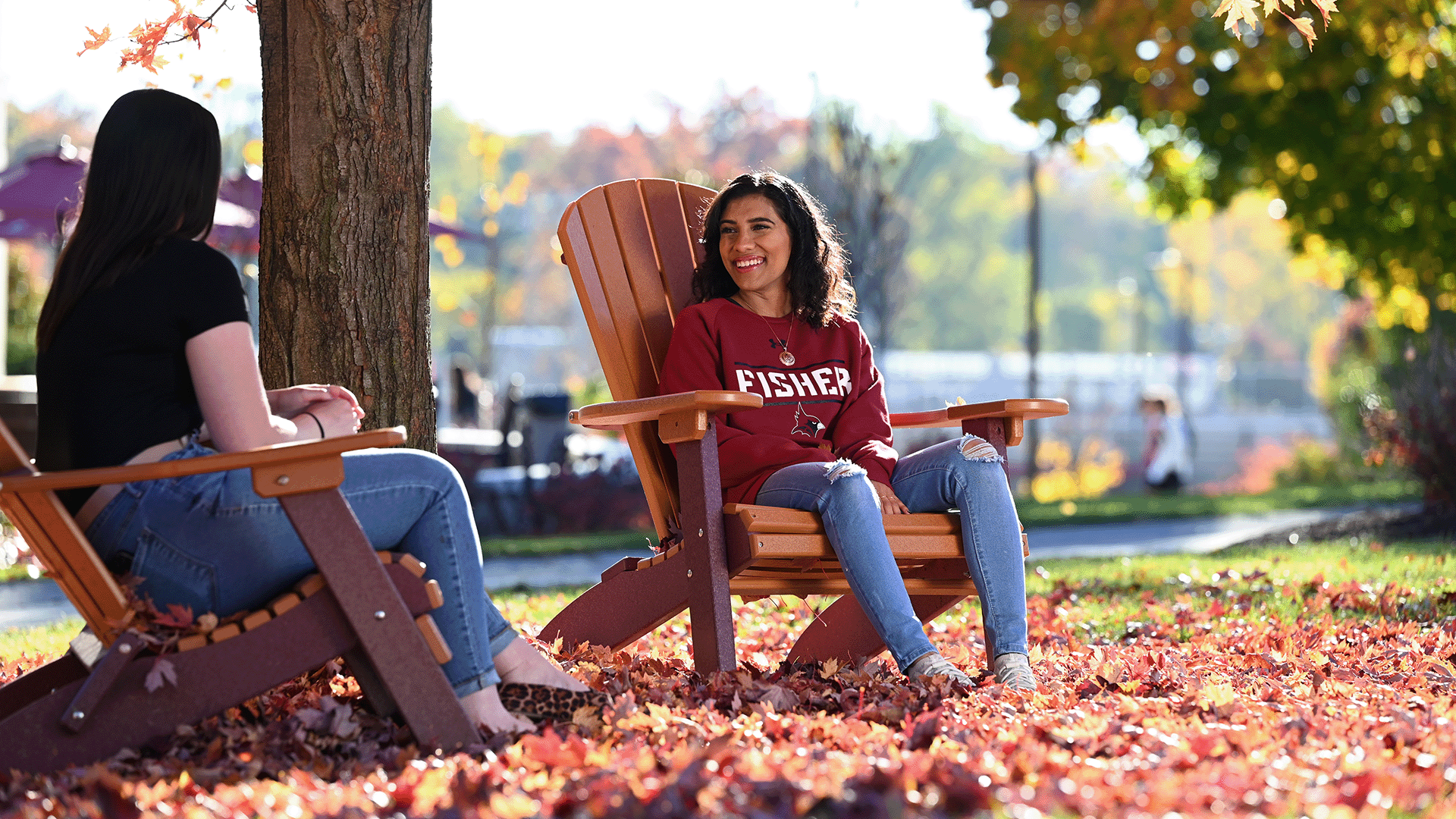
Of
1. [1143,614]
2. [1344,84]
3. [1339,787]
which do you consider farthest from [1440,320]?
[1339,787]

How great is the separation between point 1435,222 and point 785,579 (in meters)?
9.84

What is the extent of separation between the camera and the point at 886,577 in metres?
3.06

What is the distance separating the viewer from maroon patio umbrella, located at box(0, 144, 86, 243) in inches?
312

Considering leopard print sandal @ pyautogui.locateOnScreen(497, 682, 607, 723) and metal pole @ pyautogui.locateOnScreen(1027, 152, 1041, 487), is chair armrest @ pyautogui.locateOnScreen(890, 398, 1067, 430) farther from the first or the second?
metal pole @ pyautogui.locateOnScreen(1027, 152, 1041, 487)

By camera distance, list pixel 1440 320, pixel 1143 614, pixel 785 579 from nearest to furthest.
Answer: pixel 785 579
pixel 1143 614
pixel 1440 320

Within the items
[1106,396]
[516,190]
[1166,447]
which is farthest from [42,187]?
[1106,396]

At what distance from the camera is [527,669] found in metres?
2.67

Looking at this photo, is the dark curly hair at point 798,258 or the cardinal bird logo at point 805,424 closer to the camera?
the cardinal bird logo at point 805,424

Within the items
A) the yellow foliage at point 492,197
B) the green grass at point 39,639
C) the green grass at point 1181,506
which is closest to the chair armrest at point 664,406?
the green grass at point 39,639

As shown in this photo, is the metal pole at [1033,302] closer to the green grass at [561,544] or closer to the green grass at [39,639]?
the green grass at [561,544]

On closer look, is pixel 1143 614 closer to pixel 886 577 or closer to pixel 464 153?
pixel 886 577

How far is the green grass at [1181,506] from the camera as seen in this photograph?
10.5 metres

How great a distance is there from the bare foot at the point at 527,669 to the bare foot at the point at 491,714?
111mm

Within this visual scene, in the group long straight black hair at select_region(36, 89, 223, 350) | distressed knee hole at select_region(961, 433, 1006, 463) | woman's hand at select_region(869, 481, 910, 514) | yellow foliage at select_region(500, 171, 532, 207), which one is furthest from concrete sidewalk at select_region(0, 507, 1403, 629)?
yellow foliage at select_region(500, 171, 532, 207)
